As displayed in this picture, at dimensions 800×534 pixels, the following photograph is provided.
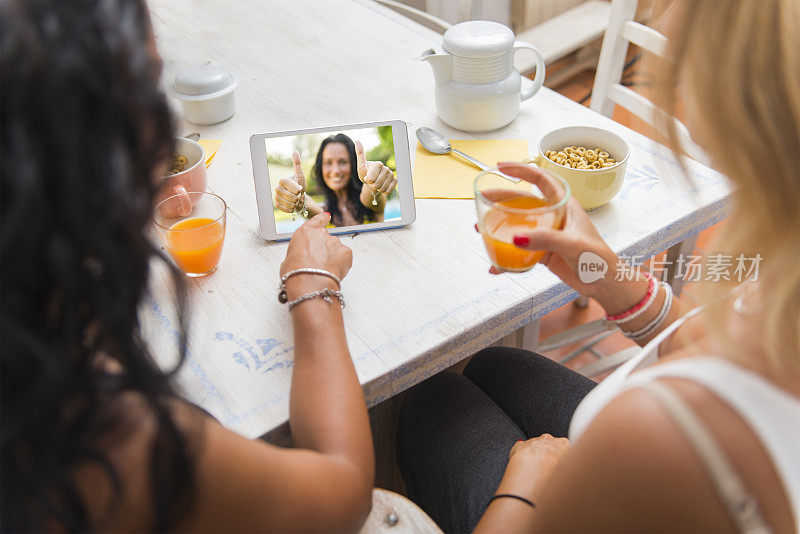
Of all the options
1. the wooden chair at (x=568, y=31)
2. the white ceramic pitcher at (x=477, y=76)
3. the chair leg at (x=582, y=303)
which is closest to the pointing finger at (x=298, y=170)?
the white ceramic pitcher at (x=477, y=76)

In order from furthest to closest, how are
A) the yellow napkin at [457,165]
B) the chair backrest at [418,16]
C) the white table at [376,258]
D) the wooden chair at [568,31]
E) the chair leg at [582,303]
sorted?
the wooden chair at [568,31], the chair leg at [582,303], the chair backrest at [418,16], the yellow napkin at [457,165], the white table at [376,258]

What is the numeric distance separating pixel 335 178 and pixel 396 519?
517 millimetres

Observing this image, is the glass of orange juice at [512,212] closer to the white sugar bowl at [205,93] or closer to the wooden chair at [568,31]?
the white sugar bowl at [205,93]

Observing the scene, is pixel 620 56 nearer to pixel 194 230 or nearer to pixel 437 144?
pixel 437 144

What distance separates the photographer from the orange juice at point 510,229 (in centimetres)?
86

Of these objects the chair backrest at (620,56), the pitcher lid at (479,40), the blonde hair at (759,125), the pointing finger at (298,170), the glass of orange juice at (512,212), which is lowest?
the chair backrest at (620,56)

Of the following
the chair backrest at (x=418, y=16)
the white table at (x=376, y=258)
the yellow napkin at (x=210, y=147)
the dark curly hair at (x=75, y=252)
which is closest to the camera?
the dark curly hair at (x=75, y=252)

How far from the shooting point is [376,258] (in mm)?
1016

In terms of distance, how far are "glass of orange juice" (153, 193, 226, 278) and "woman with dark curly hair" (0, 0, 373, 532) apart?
0.39 metres

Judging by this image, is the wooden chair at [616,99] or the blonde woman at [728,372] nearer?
the blonde woman at [728,372]

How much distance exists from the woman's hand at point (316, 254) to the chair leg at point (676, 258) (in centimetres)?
77

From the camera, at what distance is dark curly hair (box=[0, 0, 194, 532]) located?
0.46 meters

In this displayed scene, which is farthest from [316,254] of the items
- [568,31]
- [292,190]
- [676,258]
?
[568,31]

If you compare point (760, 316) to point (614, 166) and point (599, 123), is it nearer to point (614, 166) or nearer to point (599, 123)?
point (614, 166)
